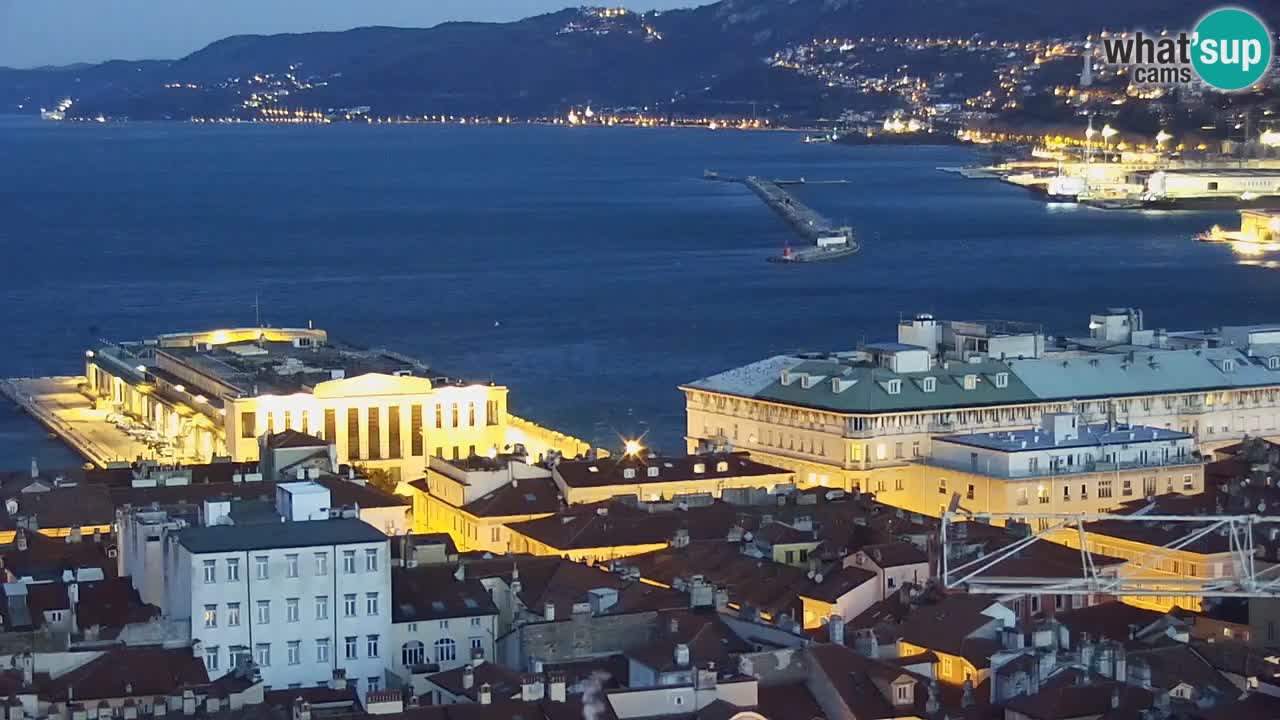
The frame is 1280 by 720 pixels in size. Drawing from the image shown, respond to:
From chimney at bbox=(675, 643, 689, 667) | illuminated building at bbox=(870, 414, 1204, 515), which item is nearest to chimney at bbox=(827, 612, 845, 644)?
chimney at bbox=(675, 643, 689, 667)

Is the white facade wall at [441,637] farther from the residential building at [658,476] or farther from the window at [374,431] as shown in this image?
the window at [374,431]

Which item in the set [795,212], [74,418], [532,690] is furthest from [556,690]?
[795,212]

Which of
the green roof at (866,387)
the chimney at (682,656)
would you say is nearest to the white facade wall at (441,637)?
the chimney at (682,656)

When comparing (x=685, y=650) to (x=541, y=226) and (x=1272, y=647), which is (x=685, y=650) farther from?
(x=541, y=226)

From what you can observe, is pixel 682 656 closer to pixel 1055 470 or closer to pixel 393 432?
pixel 1055 470

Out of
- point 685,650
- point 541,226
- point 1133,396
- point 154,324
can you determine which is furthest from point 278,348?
point 541,226
